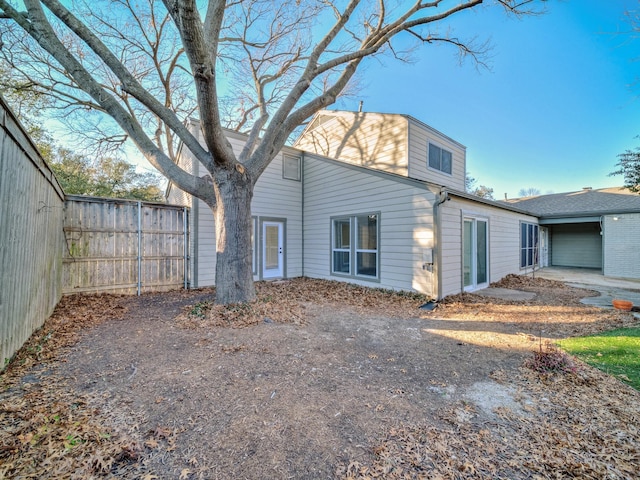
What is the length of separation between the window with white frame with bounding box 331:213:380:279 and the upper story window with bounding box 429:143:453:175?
12.5 ft

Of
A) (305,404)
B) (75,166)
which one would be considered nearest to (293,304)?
(305,404)

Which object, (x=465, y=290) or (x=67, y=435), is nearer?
(x=67, y=435)

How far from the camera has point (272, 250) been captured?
9.81 metres

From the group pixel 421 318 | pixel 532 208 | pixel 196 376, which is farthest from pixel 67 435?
pixel 532 208

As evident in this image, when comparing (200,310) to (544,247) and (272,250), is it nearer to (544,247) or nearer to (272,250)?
(272,250)

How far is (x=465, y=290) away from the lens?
7.64 metres

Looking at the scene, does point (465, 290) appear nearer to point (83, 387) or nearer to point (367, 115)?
point (367, 115)

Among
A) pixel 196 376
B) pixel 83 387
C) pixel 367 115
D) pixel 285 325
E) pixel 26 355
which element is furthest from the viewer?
pixel 367 115

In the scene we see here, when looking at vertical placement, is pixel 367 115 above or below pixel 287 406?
above

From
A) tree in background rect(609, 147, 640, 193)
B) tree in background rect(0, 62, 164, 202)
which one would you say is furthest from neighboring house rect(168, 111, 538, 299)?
tree in background rect(0, 62, 164, 202)

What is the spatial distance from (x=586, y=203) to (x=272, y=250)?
15.0 m

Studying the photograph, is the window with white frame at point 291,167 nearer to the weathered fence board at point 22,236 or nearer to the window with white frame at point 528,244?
the weathered fence board at point 22,236

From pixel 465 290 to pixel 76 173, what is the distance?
19099 mm

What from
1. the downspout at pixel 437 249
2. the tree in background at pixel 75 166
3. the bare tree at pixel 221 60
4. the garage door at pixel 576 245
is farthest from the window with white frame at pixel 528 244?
the tree in background at pixel 75 166
